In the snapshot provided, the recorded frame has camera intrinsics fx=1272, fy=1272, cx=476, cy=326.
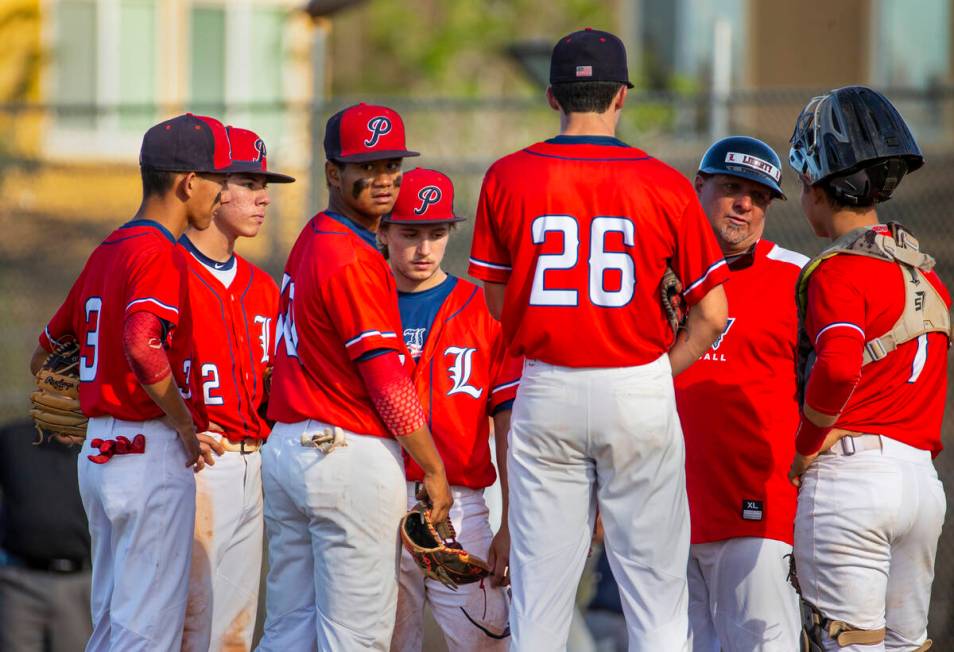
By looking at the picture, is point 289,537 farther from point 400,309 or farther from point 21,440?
point 21,440

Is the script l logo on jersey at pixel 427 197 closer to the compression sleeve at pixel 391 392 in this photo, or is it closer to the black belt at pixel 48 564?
the compression sleeve at pixel 391 392

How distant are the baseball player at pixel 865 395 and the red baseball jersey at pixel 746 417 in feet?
1.53

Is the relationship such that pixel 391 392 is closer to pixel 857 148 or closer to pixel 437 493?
pixel 437 493

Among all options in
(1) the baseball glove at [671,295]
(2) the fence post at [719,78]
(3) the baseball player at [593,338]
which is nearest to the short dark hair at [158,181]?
(3) the baseball player at [593,338]

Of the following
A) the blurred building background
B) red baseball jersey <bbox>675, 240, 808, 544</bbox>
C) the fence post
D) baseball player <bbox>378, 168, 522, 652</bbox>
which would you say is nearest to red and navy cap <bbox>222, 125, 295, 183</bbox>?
baseball player <bbox>378, 168, 522, 652</bbox>

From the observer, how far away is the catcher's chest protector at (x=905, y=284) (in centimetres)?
414

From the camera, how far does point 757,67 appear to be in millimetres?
15367

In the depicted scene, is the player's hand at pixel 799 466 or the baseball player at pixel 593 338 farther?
the player's hand at pixel 799 466

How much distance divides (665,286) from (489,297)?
579 mm

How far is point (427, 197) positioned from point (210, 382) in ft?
3.84

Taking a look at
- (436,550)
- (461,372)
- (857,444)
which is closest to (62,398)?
(461,372)

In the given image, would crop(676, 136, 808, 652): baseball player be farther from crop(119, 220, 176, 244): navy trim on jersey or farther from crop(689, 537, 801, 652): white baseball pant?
crop(119, 220, 176, 244): navy trim on jersey

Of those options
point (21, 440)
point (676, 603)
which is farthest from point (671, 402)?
point (21, 440)

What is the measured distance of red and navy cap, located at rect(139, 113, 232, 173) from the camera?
480 cm
